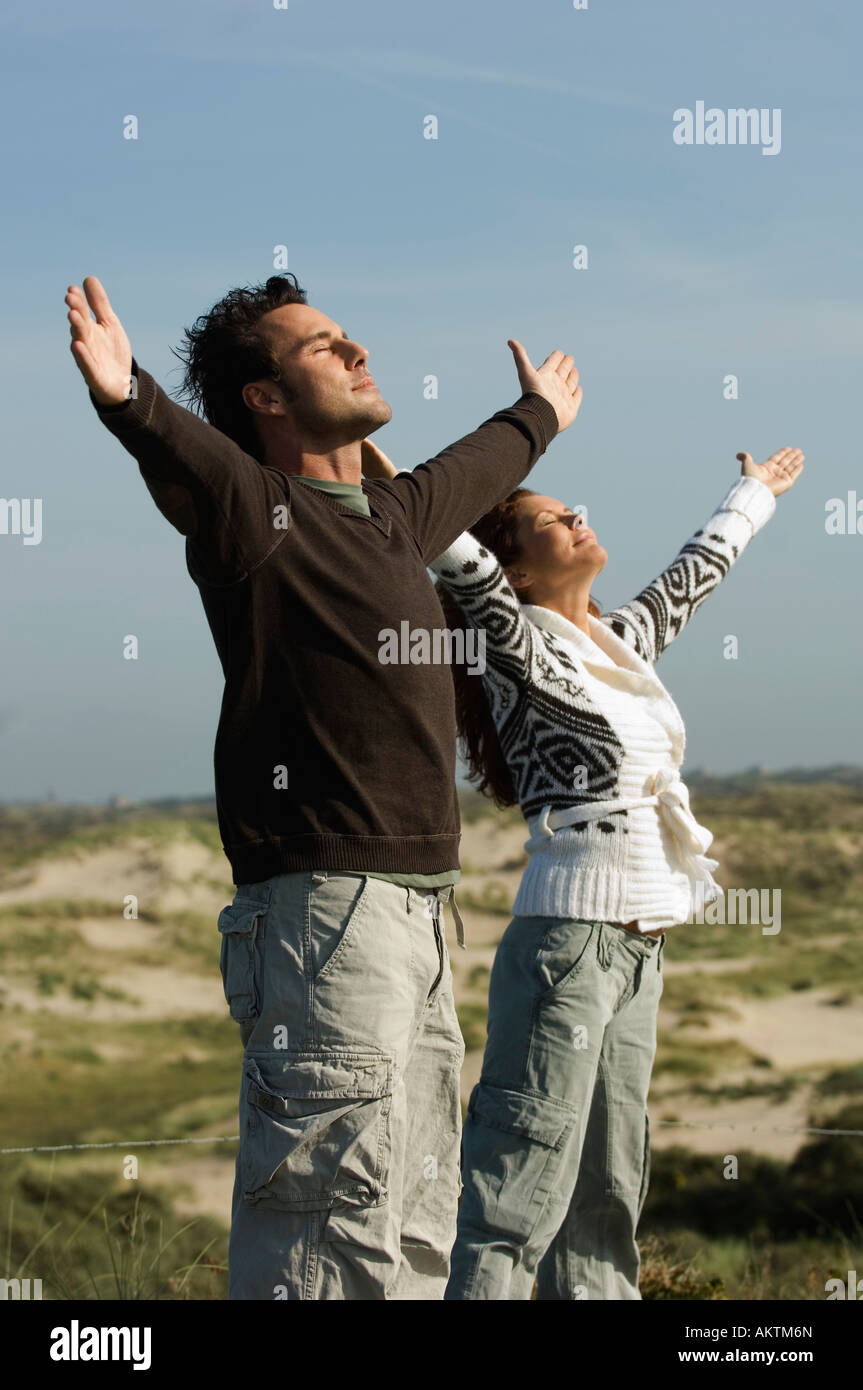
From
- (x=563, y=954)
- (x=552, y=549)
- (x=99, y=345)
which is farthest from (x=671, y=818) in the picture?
(x=99, y=345)

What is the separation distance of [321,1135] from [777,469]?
8.11 ft

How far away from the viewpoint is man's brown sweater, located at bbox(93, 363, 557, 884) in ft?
7.18

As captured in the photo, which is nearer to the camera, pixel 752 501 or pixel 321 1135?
pixel 321 1135

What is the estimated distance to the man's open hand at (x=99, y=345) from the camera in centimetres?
198

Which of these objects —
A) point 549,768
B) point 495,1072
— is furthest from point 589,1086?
point 549,768

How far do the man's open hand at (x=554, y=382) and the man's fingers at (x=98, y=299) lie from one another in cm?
119

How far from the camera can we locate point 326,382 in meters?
2.51

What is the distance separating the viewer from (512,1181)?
2.68 m

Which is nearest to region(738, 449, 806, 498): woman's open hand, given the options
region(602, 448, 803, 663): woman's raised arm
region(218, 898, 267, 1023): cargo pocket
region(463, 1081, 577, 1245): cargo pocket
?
region(602, 448, 803, 663): woman's raised arm

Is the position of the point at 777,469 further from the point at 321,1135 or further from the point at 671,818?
the point at 321,1135

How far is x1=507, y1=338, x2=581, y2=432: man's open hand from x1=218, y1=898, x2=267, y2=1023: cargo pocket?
135cm

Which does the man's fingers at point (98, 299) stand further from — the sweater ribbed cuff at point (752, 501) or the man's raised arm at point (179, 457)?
the sweater ribbed cuff at point (752, 501)

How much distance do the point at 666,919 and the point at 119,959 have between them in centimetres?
2806

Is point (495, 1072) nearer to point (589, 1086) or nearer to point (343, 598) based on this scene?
point (589, 1086)
